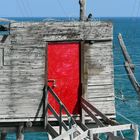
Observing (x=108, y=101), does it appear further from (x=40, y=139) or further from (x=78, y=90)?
(x=40, y=139)

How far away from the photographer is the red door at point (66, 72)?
21719 millimetres

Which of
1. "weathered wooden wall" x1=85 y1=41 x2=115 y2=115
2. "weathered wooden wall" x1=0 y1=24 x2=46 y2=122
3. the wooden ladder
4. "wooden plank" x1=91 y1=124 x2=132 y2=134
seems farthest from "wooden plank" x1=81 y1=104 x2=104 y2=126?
"wooden plank" x1=91 y1=124 x2=132 y2=134

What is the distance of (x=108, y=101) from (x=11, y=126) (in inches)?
138

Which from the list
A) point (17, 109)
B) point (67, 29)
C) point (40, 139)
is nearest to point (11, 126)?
point (17, 109)

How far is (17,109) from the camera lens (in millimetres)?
21547

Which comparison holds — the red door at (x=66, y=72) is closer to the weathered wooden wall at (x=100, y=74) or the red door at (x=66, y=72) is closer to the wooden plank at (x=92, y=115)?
the weathered wooden wall at (x=100, y=74)

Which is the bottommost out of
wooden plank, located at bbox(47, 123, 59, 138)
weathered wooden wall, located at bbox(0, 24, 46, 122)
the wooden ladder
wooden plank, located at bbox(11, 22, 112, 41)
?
wooden plank, located at bbox(47, 123, 59, 138)

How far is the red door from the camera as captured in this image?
2172 cm

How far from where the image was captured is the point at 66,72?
21859 mm

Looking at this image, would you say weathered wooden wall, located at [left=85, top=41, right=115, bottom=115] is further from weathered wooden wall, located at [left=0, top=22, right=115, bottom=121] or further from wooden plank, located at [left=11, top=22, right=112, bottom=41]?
wooden plank, located at [left=11, top=22, right=112, bottom=41]

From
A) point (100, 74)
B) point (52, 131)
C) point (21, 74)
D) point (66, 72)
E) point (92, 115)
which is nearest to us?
point (92, 115)

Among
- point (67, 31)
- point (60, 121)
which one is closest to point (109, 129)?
point (60, 121)

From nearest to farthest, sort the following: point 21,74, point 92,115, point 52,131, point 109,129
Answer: point 109,129
point 92,115
point 52,131
point 21,74

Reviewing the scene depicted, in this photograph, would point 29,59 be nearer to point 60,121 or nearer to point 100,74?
point 60,121
